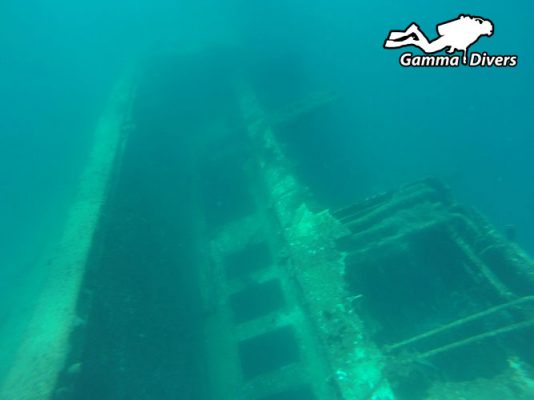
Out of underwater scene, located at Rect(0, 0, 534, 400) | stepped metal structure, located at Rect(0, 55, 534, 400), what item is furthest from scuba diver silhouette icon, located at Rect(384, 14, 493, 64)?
stepped metal structure, located at Rect(0, 55, 534, 400)

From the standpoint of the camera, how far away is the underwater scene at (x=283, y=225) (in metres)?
2.55

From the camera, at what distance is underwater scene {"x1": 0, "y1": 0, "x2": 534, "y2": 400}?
2.55 m

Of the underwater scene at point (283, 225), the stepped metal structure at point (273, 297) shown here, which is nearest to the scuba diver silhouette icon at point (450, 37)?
the underwater scene at point (283, 225)

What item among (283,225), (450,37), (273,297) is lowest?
(273,297)

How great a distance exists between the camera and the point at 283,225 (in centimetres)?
393

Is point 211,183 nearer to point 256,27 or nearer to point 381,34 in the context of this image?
point 256,27

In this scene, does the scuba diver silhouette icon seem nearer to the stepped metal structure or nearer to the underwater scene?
the underwater scene

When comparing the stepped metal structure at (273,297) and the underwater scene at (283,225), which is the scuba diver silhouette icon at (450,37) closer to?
the underwater scene at (283,225)

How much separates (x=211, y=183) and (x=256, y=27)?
7846mm

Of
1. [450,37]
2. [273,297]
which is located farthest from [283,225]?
[450,37]

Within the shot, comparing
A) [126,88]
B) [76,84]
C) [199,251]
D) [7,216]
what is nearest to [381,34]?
[126,88]

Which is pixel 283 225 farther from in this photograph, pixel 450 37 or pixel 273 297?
pixel 450 37

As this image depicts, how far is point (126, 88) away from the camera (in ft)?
22.3

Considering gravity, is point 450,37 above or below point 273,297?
Answer: above
